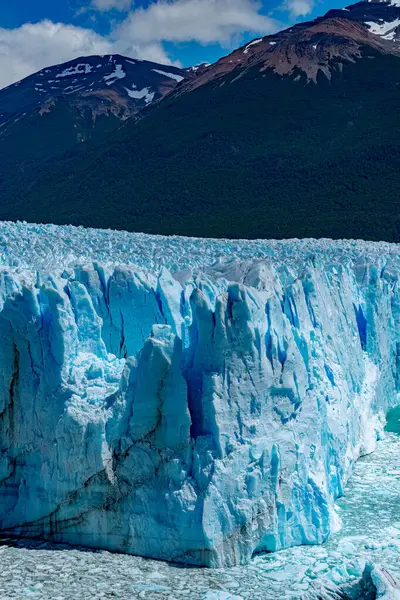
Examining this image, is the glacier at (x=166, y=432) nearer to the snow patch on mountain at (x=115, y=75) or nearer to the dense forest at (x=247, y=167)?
the dense forest at (x=247, y=167)

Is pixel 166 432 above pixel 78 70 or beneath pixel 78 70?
beneath

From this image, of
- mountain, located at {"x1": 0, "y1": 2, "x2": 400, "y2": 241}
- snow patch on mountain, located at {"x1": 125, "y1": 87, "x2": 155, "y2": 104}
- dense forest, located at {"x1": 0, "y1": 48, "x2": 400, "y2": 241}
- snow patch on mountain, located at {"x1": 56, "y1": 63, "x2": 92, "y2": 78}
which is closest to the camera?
dense forest, located at {"x1": 0, "y1": 48, "x2": 400, "y2": 241}

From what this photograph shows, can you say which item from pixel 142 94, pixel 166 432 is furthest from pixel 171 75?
pixel 166 432

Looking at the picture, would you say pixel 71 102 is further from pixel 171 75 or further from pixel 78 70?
pixel 171 75

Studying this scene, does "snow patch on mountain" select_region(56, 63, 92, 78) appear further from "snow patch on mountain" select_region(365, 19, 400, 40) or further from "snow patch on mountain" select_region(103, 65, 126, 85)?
"snow patch on mountain" select_region(365, 19, 400, 40)

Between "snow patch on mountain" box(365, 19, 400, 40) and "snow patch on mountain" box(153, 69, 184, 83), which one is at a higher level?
"snow patch on mountain" box(153, 69, 184, 83)

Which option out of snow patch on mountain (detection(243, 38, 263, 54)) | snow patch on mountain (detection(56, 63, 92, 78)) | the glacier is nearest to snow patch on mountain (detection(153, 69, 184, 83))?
snow patch on mountain (detection(56, 63, 92, 78))

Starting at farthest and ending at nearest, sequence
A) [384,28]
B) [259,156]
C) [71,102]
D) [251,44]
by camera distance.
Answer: [71,102]
[384,28]
[251,44]
[259,156]
